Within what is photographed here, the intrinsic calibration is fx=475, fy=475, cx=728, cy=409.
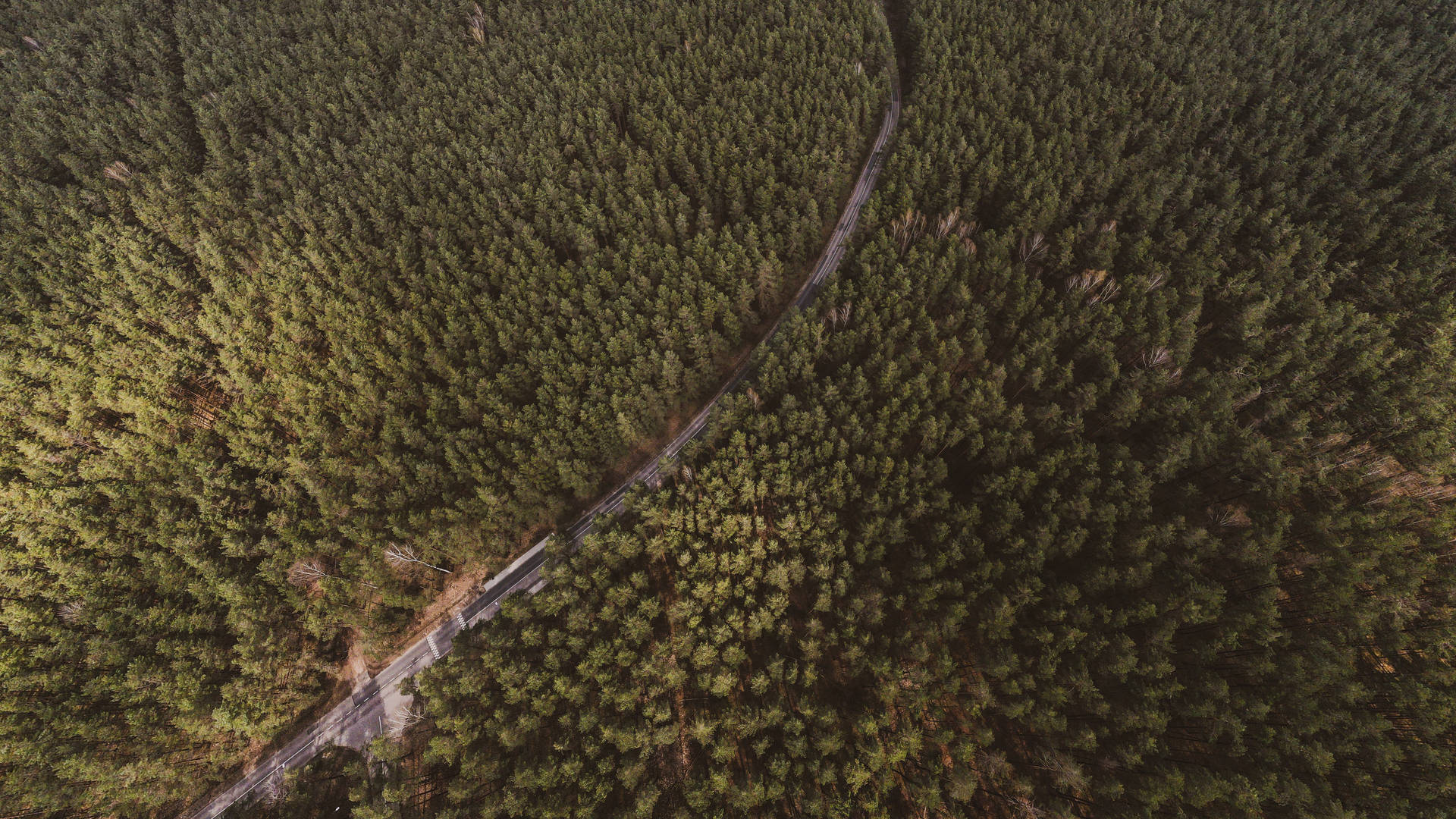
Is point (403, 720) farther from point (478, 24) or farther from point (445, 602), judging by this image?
point (478, 24)

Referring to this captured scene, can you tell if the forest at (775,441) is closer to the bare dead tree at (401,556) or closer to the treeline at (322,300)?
the treeline at (322,300)

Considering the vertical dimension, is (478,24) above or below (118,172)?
above

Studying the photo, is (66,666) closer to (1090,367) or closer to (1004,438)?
(1004,438)

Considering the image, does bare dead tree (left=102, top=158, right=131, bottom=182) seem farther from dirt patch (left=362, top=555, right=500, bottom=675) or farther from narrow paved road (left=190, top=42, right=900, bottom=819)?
narrow paved road (left=190, top=42, right=900, bottom=819)

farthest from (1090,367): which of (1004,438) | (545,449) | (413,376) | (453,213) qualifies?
(453,213)

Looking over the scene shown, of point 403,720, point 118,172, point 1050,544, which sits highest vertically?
point 118,172

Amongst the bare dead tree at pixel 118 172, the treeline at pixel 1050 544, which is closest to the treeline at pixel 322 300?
the bare dead tree at pixel 118 172

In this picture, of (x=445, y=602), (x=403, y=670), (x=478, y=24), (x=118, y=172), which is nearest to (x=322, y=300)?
(x=445, y=602)
